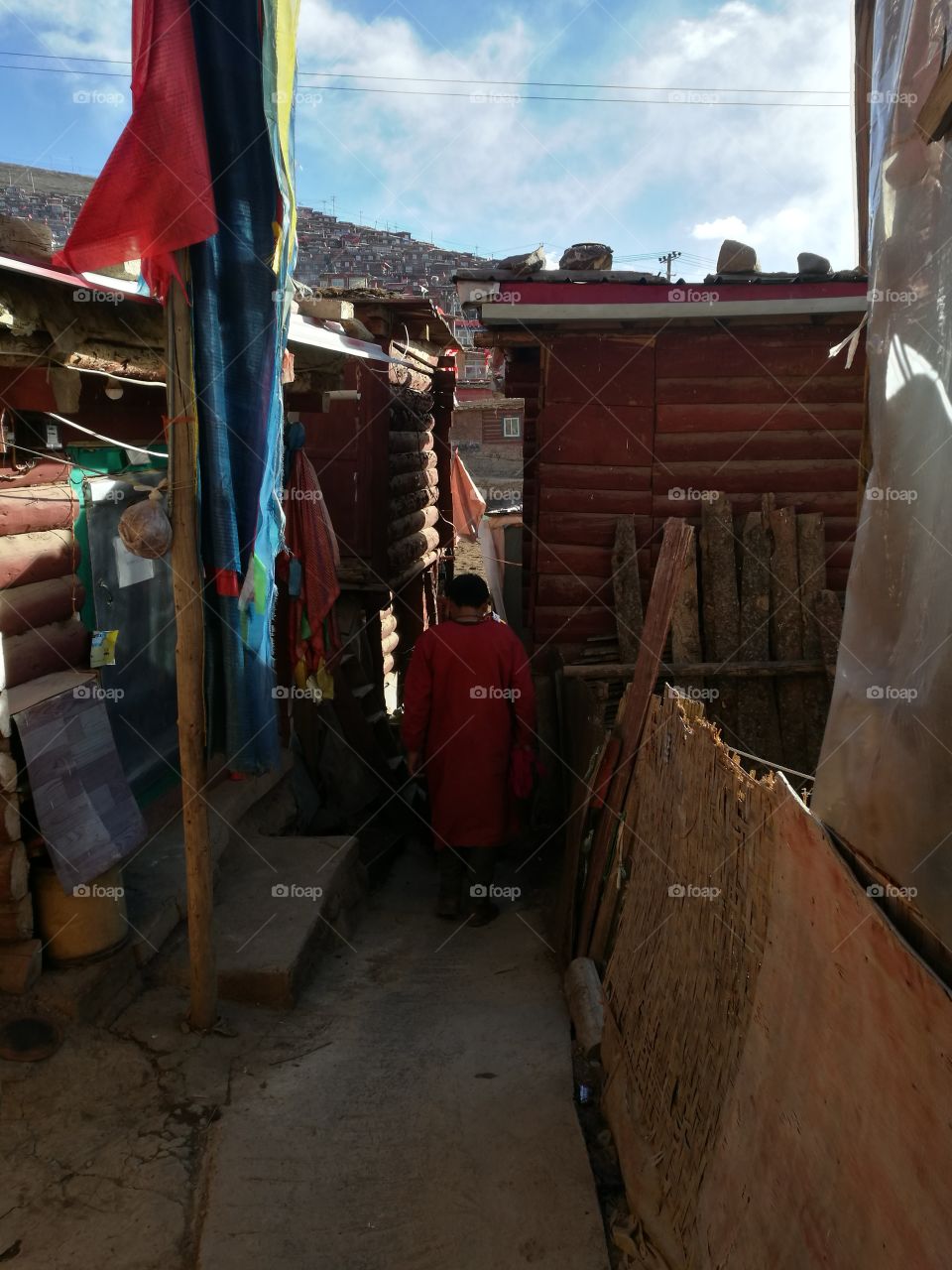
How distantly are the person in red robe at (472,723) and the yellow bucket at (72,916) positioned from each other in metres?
2.38

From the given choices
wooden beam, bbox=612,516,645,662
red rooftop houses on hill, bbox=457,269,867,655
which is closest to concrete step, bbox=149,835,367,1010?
wooden beam, bbox=612,516,645,662

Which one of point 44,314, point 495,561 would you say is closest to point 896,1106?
point 44,314

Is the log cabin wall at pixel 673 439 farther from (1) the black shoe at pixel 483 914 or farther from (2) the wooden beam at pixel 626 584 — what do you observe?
(1) the black shoe at pixel 483 914

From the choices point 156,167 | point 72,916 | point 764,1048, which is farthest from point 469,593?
point 764,1048

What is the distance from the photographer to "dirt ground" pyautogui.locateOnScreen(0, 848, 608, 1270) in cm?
329

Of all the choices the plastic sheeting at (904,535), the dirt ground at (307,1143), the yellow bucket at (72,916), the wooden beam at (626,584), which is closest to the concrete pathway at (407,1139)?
the dirt ground at (307,1143)

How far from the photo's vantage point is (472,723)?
6.25m

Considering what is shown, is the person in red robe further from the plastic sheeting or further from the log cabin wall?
the plastic sheeting

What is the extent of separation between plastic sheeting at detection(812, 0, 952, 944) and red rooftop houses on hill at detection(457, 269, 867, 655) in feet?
13.2

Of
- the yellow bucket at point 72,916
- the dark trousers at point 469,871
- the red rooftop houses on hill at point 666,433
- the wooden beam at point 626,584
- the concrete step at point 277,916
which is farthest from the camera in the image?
the wooden beam at point 626,584

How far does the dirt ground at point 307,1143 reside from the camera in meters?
3.29

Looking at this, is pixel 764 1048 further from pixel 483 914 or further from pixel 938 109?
pixel 483 914

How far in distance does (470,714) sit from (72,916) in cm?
270

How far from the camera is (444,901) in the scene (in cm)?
640
